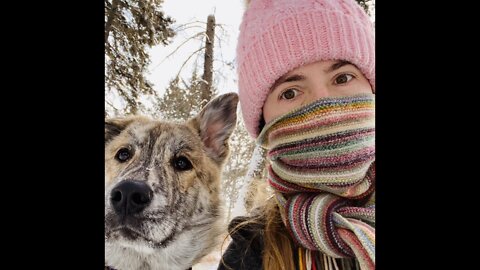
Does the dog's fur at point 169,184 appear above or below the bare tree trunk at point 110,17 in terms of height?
below

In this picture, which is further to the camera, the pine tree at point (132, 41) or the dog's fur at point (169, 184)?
the pine tree at point (132, 41)

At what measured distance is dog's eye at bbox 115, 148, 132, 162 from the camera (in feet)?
4.57

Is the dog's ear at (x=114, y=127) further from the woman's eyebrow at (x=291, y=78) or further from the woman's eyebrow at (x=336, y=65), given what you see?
the woman's eyebrow at (x=336, y=65)

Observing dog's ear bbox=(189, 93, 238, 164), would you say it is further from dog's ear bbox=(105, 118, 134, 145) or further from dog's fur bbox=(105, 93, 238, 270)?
dog's ear bbox=(105, 118, 134, 145)

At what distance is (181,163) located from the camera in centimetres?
148

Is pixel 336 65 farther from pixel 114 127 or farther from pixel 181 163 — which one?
pixel 114 127

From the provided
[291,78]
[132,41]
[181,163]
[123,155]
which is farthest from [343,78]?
[132,41]

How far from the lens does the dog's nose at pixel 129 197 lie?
1.13m

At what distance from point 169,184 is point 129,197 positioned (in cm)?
19

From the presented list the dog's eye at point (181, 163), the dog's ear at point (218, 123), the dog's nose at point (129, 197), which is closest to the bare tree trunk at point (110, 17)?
the dog's ear at point (218, 123)

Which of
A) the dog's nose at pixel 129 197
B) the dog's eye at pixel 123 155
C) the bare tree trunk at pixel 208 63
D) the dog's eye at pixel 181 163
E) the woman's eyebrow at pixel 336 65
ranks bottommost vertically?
the dog's nose at pixel 129 197

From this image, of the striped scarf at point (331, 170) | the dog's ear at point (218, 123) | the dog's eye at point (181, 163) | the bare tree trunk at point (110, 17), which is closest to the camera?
the striped scarf at point (331, 170)

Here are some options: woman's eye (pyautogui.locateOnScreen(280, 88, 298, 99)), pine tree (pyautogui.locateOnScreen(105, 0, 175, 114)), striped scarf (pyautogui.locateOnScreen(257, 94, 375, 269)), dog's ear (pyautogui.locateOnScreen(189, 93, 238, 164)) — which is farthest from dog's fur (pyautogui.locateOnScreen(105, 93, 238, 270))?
pine tree (pyautogui.locateOnScreen(105, 0, 175, 114))
